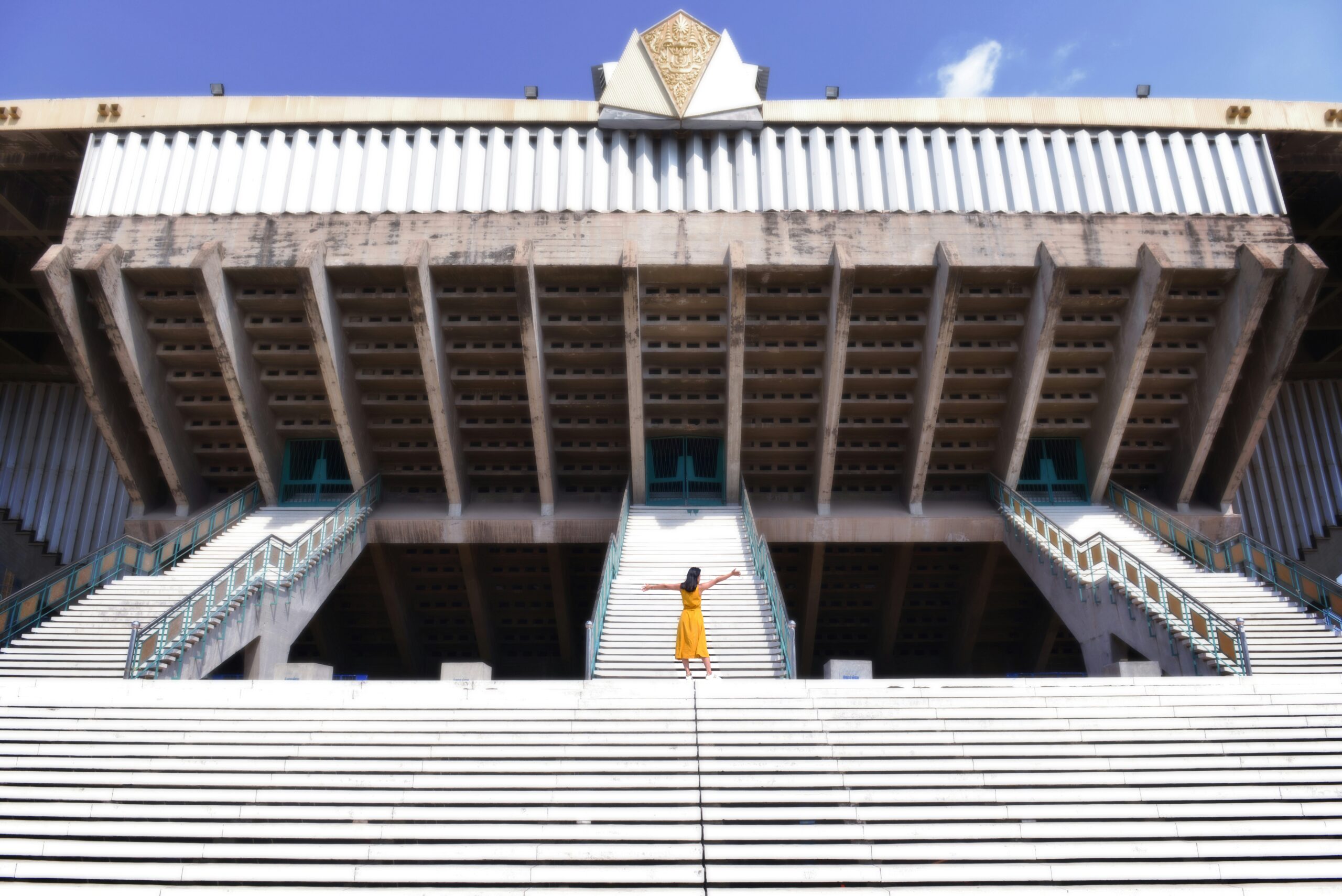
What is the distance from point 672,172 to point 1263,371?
11.9m

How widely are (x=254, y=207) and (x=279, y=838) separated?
44.6 ft

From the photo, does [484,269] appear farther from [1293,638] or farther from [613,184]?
[1293,638]

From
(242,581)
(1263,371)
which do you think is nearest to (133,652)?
(242,581)

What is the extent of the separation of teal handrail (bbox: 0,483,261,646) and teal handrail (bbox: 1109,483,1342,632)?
54.2 feet

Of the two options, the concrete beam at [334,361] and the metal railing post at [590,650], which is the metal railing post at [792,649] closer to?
the metal railing post at [590,650]

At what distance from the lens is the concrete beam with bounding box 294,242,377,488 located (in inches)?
569

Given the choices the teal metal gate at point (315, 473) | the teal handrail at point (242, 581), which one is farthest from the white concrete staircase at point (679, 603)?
the teal metal gate at point (315, 473)

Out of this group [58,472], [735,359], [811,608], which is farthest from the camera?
[58,472]

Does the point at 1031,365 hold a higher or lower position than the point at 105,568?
higher

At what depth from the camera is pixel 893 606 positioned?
59.9 feet

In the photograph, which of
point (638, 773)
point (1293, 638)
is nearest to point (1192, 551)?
point (1293, 638)

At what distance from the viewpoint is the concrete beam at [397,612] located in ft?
55.7

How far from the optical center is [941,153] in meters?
16.1

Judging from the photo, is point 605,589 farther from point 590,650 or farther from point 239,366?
point 239,366
